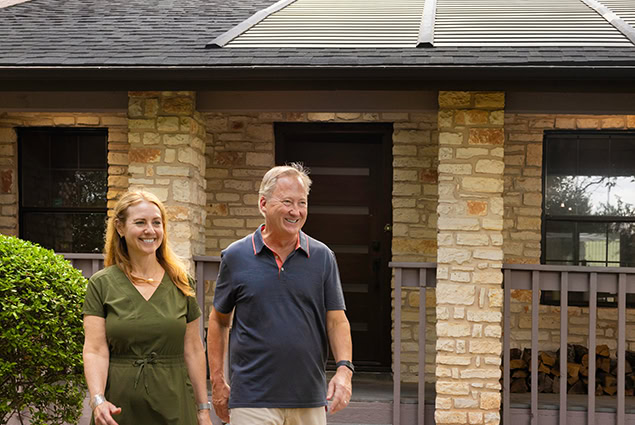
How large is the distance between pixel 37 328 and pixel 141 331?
1.34m

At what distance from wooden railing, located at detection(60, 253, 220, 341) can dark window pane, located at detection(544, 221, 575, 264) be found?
329 cm

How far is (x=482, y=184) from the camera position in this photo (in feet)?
18.3

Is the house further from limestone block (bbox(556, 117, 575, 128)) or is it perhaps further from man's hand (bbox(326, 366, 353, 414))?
man's hand (bbox(326, 366, 353, 414))

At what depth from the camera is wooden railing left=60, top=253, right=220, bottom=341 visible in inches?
228

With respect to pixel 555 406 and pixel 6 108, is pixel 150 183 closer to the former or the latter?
pixel 6 108

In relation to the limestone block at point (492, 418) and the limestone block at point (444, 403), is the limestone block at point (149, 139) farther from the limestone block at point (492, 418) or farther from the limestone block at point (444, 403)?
the limestone block at point (492, 418)

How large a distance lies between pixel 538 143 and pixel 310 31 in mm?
2421

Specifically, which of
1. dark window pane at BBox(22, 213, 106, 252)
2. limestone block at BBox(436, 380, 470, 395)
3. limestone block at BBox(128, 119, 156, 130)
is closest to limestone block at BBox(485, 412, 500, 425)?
limestone block at BBox(436, 380, 470, 395)

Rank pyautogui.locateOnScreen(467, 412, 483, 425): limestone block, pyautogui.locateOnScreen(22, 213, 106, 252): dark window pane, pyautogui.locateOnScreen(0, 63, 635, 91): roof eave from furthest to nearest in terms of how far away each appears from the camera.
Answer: pyautogui.locateOnScreen(22, 213, 106, 252): dark window pane < pyautogui.locateOnScreen(467, 412, 483, 425): limestone block < pyautogui.locateOnScreen(0, 63, 635, 91): roof eave

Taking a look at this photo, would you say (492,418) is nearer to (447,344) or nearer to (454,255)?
(447,344)

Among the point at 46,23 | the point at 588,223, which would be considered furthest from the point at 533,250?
the point at 46,23

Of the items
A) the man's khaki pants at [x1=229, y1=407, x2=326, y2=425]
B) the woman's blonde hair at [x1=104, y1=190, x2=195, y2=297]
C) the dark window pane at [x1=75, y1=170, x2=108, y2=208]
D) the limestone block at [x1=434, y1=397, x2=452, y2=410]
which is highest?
the dark window pane at [x1=75, y1=170, x2=108, y2=208]

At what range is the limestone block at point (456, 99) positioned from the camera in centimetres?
560

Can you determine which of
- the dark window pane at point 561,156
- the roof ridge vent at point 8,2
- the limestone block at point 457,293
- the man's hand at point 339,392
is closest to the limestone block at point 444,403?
the limestone block at point 457,293
